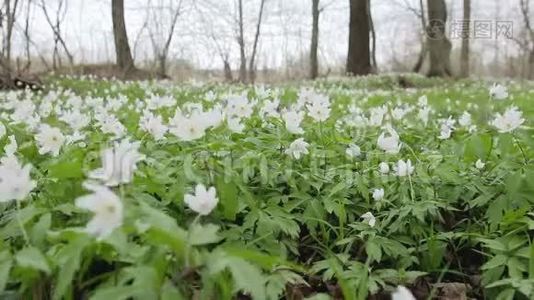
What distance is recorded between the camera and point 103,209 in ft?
4.17

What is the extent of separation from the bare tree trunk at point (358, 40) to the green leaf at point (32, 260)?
18966 mm

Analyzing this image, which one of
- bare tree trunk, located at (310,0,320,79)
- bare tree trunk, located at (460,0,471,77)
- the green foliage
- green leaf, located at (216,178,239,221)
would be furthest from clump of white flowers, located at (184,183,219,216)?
bare tree trunk, located at (310,0,320,79)

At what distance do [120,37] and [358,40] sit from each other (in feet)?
28.2

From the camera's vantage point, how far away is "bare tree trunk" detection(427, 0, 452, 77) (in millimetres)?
20094

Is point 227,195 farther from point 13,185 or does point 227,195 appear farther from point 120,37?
point 120,37

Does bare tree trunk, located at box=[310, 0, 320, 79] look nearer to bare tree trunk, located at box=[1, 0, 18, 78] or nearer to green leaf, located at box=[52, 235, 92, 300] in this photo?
bare tree trunk, located at box=[1, 0, 18, 78]

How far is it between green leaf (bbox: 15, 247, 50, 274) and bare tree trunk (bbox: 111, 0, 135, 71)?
15.0 m

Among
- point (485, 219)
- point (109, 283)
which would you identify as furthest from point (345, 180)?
point (109, 283)

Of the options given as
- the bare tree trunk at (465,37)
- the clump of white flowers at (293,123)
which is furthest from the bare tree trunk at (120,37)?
the clump of white flowers at (293,123)

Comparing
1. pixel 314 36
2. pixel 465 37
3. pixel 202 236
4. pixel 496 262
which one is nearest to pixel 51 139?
pixel 202 236

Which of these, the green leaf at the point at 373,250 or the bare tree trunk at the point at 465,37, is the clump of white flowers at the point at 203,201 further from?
the bare tree trunk at the point at 465,37

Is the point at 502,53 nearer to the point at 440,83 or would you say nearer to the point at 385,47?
the point at 385,47

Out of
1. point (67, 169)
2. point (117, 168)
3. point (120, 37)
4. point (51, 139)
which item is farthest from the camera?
point (120, 37)

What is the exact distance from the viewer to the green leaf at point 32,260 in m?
1.33
